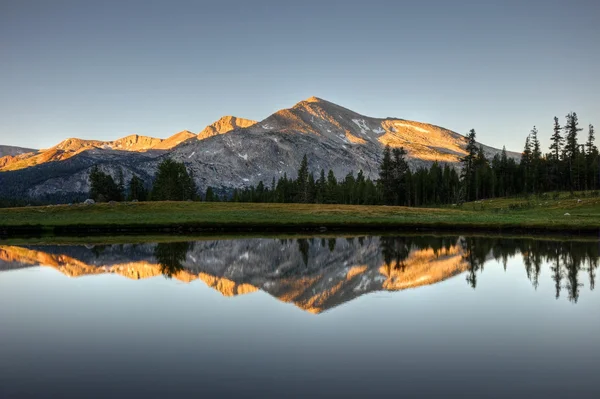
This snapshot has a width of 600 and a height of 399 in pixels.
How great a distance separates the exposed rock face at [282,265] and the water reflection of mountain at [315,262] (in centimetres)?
5

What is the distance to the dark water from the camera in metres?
10.8

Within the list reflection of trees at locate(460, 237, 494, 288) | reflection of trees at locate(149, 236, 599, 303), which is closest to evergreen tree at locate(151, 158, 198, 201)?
reflection of trees at locate(149, 236, 599, 303)

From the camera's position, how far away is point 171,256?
112 ft

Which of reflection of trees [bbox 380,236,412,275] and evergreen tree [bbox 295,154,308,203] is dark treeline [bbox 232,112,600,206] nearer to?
evergreen tree [bbox 295,154,308,203]

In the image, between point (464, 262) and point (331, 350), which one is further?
point (464, 262)

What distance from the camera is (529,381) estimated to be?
35.5ft

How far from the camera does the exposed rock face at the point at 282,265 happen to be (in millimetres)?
23062

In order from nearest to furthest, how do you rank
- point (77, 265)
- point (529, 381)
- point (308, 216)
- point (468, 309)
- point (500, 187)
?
point (529, 381) < point (468, 309) < point (77, 265) < point (308, 216) < point (500, 187)

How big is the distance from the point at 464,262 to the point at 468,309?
1376cm

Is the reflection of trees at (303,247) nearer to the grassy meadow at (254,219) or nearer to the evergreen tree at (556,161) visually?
the grassy meadow at (254,219)

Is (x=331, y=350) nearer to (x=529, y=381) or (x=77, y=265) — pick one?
(x=529, y=381)

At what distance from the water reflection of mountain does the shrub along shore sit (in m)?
13.2

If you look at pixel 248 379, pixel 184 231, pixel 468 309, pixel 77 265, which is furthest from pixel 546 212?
pixel 248 379

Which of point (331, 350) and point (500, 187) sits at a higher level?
point (500, 187)
